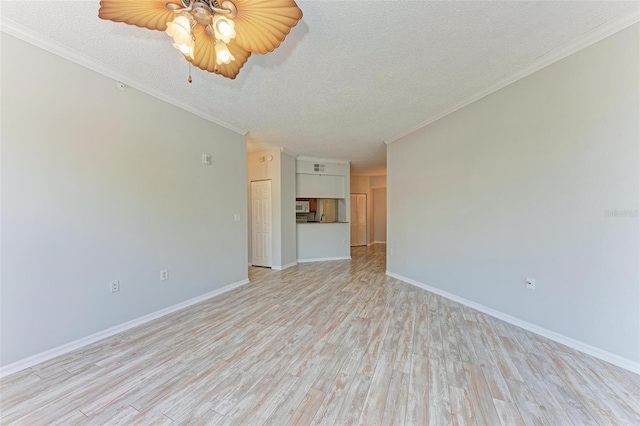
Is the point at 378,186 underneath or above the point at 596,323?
above

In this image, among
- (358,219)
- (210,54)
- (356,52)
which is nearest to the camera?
(210,54)

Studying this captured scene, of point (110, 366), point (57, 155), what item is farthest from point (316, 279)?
point (57, 155)

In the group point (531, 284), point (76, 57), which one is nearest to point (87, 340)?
point (76, 57)

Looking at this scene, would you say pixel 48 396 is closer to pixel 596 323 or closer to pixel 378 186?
pixel 596 323

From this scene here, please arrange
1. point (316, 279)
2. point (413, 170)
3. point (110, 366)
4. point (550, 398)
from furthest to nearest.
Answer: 1. point (316, 279)
2. point (413, 170)
3. point (110, 366)
4. point (550, 398)

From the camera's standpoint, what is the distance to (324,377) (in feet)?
5.70

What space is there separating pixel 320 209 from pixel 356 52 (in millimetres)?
4976

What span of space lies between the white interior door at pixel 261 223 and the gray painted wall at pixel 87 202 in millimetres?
2052

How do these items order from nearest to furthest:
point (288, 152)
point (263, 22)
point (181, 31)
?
point (181, 31), point (263, 22), point (288, 152)

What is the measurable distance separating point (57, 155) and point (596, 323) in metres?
4.63

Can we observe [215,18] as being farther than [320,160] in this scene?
No

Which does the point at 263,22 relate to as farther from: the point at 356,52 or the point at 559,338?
the point at 559,338

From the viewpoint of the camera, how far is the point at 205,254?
11.1 feet

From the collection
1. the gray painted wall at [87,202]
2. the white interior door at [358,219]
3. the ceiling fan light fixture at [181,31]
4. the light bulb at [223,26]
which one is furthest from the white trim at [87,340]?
the white interior door at [358,219]
